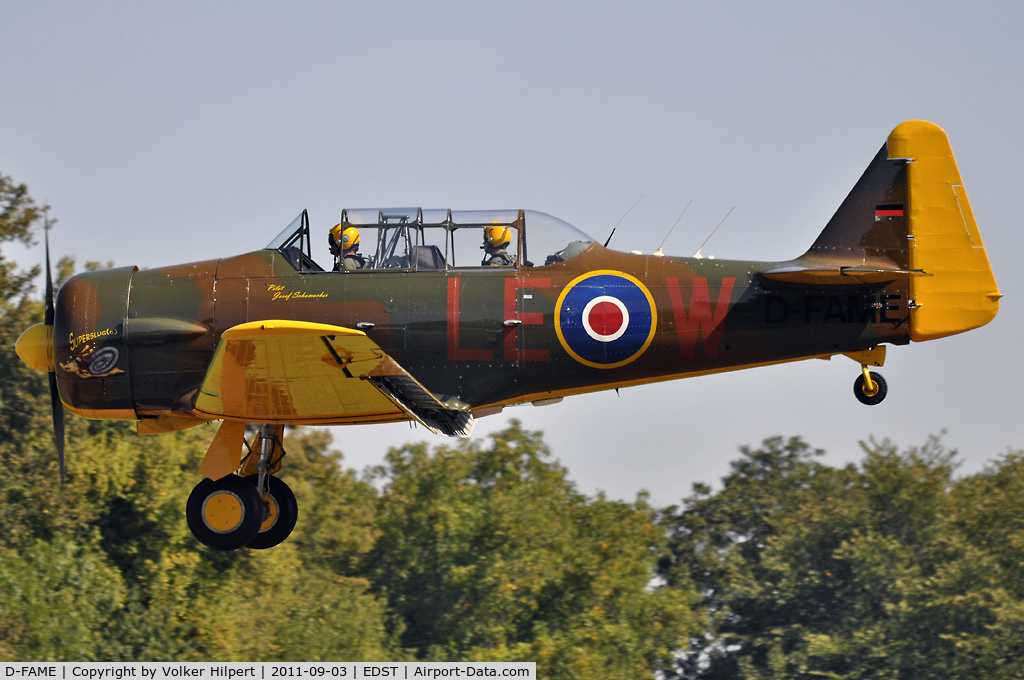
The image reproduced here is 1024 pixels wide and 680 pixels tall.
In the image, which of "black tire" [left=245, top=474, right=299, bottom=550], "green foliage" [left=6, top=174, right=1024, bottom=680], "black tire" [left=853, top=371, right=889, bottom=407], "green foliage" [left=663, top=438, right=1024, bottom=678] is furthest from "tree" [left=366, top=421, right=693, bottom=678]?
"black tire" [left=853, top=371, right=889, bottom=407]

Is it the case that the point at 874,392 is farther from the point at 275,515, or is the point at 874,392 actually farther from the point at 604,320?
the point at 275,515

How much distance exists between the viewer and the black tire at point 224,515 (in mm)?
12109

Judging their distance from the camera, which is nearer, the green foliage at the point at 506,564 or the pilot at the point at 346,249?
the pilot at the point at 346,249

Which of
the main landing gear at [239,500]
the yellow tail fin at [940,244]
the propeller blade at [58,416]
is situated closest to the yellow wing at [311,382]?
the main landing gear at [239,500]

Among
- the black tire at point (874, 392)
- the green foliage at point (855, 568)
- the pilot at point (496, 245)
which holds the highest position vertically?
the pilot at point (496, 245)

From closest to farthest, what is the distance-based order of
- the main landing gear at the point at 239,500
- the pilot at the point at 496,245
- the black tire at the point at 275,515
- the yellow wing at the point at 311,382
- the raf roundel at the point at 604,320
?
the yellow wing at the point at 311,382
the raf roundel at the point at 604,320
the pilot at the point at 496,245
the main landing gear at the point at 239,500
the black tire at the point at 275,515

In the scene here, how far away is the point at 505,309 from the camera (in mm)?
11820

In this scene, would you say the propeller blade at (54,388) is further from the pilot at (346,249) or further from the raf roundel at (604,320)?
the raf roundel at (604,320)

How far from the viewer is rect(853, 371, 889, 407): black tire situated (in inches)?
476

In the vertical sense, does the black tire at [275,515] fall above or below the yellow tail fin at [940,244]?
below

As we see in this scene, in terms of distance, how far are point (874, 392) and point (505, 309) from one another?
11.4 ft

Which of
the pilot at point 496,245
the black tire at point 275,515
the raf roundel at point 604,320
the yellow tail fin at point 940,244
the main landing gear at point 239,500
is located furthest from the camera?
the black tire at point 275,515

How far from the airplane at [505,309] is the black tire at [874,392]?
3 centimetres

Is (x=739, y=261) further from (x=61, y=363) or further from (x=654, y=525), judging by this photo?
(x=654, y=525)
